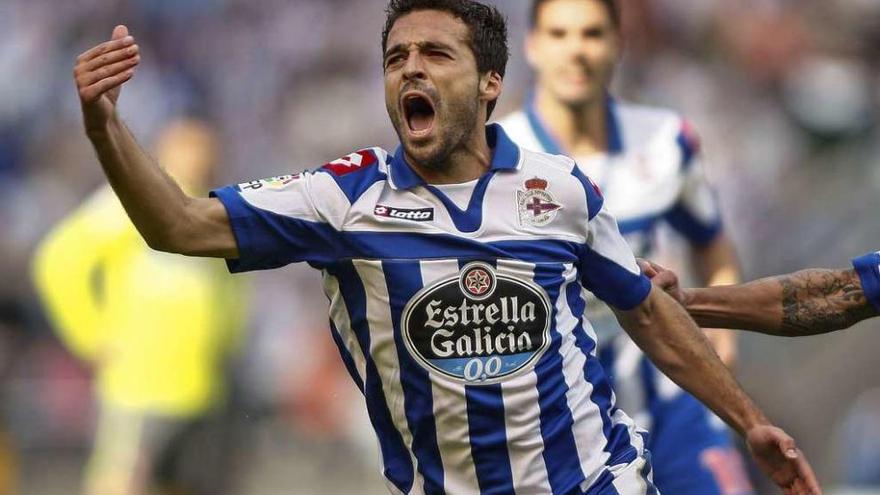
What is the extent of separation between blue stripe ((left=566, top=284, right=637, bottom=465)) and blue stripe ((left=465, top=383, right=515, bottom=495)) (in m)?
0.31

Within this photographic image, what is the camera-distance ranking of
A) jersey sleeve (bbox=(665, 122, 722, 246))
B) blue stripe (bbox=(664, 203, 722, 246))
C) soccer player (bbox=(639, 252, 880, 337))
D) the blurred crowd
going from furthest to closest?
the blurred crowd → blue stripe (bbox=(664, 203, 722, 246)) → jersey sleeve (bbox=(665, 122, 722, 246)) → soccer player (bbox=(639, 252, 880, 337))

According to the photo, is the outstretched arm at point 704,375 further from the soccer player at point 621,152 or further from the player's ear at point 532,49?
the player's ear at point 532,49

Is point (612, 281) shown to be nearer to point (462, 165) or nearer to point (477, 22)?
point (462, 165)

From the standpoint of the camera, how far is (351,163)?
426cm

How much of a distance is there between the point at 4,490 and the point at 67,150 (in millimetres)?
3079

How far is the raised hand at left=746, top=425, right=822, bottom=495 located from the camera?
170 inches

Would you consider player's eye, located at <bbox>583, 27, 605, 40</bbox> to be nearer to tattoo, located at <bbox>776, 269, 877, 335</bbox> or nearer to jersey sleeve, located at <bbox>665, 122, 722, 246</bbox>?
jersey sleeve, located at <bbox>665, 122, 722, 246</bbox>

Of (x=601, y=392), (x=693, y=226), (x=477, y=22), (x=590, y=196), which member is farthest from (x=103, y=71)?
(x=693, y=226)

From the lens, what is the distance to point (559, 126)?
6535 millimetres

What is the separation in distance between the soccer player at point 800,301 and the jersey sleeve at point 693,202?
1.51 meters

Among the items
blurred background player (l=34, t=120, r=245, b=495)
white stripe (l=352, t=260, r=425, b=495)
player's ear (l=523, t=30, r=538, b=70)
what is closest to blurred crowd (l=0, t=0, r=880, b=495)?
blurred background player (l=34, t=120, r=245, b=495)

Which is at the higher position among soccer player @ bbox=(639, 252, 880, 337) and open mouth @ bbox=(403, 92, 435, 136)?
open mouth @ bbox=(403, 92, 435, 136)

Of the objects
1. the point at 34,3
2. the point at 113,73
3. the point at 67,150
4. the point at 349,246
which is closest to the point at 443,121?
the point at 349,246

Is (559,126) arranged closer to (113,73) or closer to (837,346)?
(113,73)
